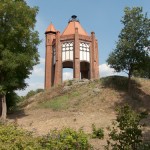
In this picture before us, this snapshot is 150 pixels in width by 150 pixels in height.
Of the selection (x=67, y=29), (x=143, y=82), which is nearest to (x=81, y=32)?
(x=67, y=29)

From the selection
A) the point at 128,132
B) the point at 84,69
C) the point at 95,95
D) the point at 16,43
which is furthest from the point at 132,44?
the point at 84,69

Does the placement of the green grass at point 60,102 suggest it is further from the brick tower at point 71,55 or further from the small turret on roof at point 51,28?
the small turret on roof at point 51,28

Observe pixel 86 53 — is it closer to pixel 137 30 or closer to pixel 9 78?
pixel 137 30

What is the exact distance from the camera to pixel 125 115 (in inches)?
301

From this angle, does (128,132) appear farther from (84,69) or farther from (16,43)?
(84,69)

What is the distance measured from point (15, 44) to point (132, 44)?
10.4m

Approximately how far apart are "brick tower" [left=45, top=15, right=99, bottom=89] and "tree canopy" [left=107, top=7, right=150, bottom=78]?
1614cm

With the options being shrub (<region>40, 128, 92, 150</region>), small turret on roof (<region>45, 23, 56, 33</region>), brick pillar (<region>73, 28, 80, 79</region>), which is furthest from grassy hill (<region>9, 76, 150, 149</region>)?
small turret on roof (<region>45, 23, 56, 33</region>)

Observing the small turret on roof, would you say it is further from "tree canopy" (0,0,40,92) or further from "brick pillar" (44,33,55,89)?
"tree canopy" (0,0,40,92)

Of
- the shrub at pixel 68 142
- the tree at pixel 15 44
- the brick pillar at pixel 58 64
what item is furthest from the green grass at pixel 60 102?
the brick pillar at pixel 58 64

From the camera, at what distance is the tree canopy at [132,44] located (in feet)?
77.4

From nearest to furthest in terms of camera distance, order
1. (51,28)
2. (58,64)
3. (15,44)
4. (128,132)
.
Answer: (128,132)
(15,44)
(58,64)
(51,28)

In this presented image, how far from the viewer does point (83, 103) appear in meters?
22.0

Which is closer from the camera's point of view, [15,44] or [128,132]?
[128,132]
